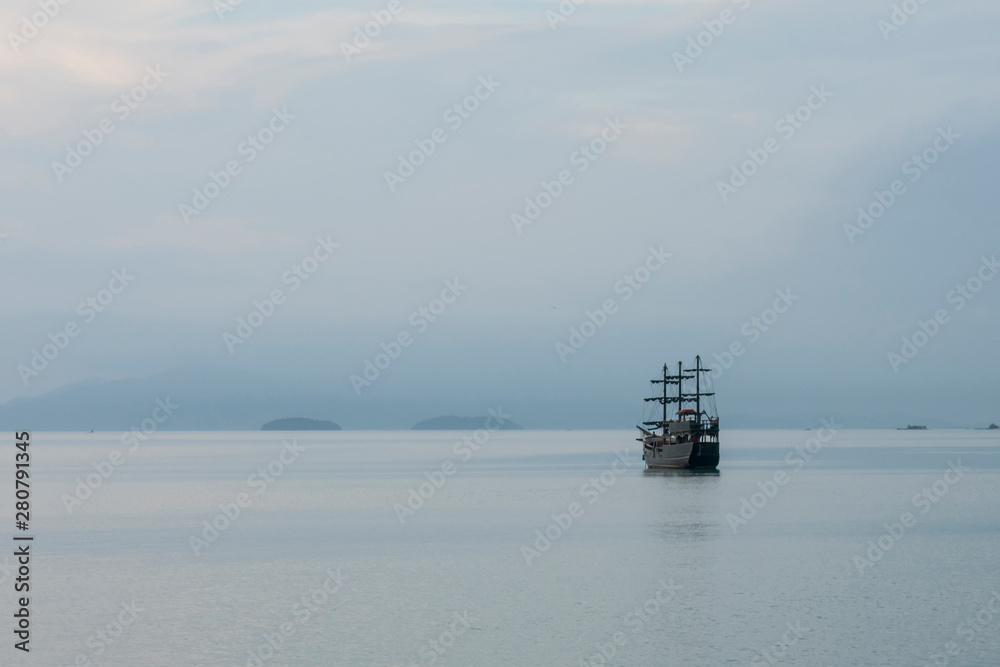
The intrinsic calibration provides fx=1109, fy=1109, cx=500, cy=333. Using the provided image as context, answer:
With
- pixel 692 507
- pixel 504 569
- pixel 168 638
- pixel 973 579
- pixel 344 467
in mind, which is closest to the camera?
pixel 168 638

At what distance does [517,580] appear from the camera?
47.3 m

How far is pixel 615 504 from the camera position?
84.7 m

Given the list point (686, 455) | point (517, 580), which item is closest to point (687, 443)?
point (686, 455)

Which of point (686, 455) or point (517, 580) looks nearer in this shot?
point (517, 580)

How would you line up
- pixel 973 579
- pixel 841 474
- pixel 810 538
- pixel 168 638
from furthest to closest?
1. pixel 841 474
2. pixel 810 538
3. pixel 973 579
4. pixel 168 638

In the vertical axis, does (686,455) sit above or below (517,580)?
above

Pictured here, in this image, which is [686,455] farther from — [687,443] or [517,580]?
[517,580]

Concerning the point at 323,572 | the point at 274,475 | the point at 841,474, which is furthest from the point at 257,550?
the point at 841,474

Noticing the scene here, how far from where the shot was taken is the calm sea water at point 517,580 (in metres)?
34.8

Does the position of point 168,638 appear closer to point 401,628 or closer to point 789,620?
point 401,628

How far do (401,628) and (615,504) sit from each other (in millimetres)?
48643

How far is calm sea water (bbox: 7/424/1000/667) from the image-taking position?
34844 mm

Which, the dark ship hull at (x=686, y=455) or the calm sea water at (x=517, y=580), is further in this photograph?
the dark ship hull at (x=686, y=455)

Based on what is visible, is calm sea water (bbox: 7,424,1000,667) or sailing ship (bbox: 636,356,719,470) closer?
calm sea water (bbox: 7,424,1000,667)
